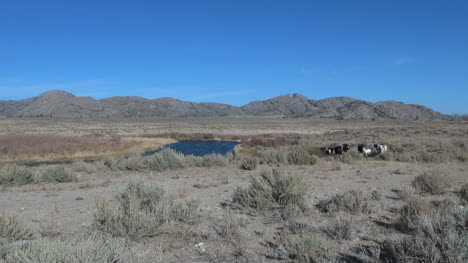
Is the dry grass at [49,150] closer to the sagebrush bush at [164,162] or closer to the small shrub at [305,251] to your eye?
the sagebrush bush at [164,162]

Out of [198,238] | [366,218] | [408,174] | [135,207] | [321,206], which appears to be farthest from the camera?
[408,174]

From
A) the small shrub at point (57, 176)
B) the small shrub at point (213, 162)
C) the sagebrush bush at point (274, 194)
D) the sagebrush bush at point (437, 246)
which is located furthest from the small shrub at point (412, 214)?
the small shrub at point (57, 176)

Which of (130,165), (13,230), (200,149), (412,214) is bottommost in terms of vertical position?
(200,149)

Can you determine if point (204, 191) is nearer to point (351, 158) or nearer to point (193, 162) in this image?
point (193, 162)

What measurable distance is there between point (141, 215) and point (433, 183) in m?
7.57

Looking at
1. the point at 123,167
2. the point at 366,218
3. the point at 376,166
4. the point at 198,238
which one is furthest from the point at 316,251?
the point at 123,167

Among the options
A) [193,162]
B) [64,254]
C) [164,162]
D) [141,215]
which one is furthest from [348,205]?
[193,162]

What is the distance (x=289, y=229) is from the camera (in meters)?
6.01

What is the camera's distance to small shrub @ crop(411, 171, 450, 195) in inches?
353

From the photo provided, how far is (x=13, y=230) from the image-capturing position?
5492 mm

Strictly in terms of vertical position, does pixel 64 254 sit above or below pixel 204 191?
above

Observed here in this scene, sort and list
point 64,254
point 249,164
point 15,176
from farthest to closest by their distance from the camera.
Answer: point 249,164 < point 15,176 < point 64,254

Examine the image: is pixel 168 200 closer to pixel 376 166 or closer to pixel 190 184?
pixel 190 184

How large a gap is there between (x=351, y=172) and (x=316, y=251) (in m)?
9.48
